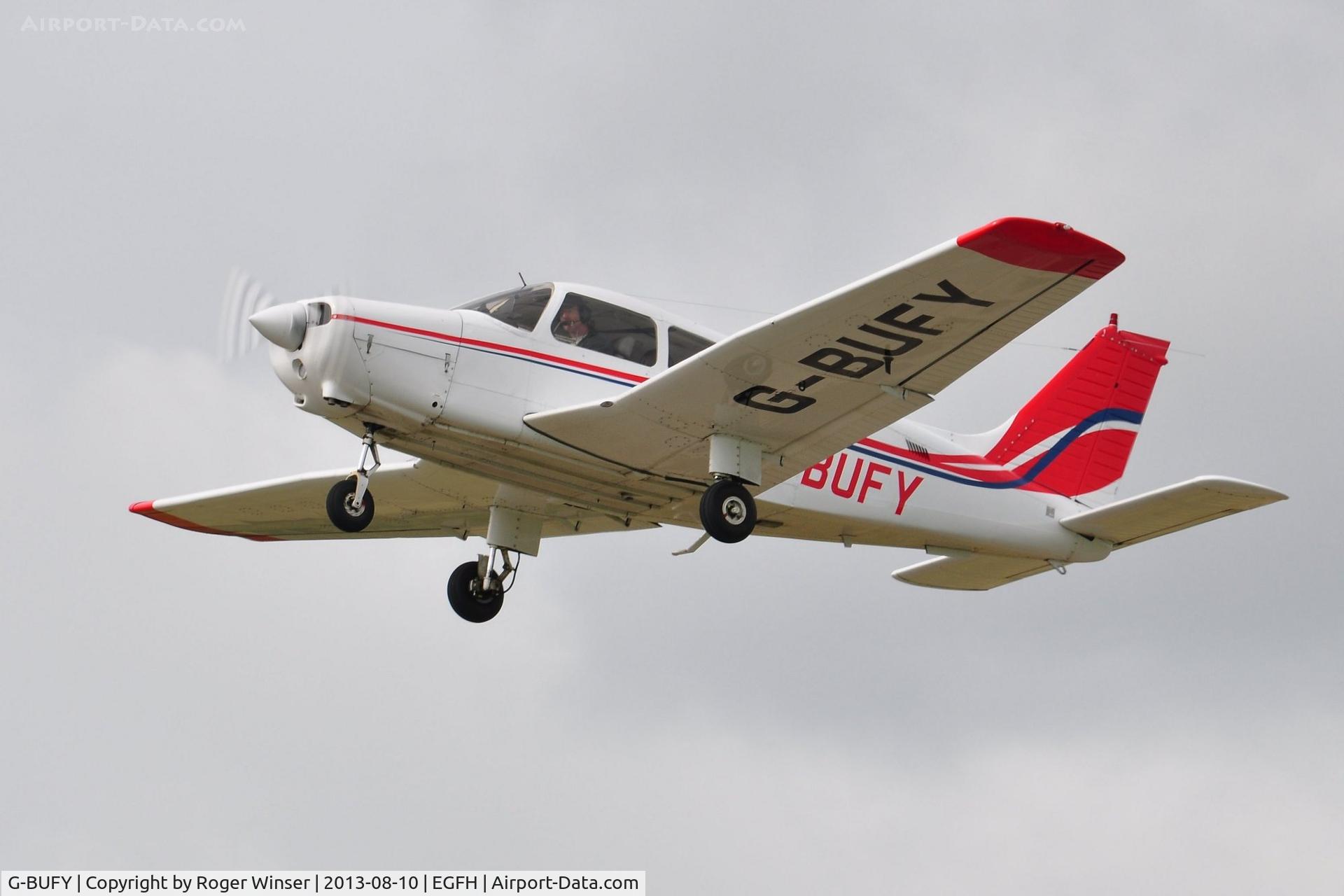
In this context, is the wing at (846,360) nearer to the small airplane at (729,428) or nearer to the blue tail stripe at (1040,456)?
the small airplane at (729,428)

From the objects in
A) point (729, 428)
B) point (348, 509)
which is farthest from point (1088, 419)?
point (348, 509)

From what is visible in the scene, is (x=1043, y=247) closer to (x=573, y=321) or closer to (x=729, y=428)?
(x=729, y=428)

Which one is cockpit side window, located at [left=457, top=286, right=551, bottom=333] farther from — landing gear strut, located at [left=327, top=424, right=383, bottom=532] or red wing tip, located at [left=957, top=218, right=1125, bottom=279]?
red wing tip, located at [left=957, top=218, right=1125, bottom=279]

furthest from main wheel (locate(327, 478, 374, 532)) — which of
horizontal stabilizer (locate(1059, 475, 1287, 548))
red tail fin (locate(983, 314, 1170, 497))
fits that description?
horizontal stabilizer (locate(1059, 475, 1287, 548))

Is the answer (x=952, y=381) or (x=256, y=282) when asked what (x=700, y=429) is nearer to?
(x=952, y=381)

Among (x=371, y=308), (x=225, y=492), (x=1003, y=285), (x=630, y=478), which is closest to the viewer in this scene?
(x=1003, y=285)

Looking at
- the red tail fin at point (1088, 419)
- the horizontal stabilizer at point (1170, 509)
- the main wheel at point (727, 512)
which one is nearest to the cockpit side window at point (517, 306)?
the main wheel at point (727, 512)

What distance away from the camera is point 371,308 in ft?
47.4

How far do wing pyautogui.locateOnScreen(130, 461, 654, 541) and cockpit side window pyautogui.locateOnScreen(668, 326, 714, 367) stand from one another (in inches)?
86.3

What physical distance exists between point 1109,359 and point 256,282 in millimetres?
9289

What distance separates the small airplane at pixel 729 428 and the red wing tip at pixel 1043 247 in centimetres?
1

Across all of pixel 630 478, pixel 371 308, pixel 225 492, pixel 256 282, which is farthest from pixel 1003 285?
pixel 225 492

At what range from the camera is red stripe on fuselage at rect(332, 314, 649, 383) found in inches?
566

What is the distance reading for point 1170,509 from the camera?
53.6 ft
